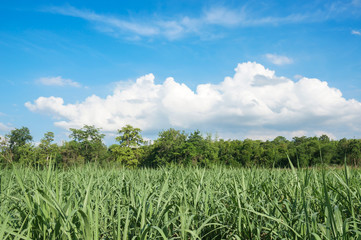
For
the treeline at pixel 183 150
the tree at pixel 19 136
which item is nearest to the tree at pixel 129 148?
the treeline at pixel 183 150

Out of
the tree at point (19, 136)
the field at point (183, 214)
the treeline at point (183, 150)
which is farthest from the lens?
the tree at point (19, 136)

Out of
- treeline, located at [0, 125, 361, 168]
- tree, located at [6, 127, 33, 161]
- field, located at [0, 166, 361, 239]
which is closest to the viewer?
field, located at [0, 166, 361, 239]

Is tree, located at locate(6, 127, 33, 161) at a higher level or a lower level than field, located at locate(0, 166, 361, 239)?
higher

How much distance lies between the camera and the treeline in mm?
29489

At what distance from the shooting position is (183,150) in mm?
29703

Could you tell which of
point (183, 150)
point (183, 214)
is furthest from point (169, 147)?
point (183, 214)

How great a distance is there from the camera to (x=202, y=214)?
2186mm

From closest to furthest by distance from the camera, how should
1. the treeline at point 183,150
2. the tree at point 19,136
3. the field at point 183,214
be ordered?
1. the field at point 183,214
2. the treeline at point 183,150
3. the tree at point 19,136

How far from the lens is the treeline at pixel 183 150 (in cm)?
2949

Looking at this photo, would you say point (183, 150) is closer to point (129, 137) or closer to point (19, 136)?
point (129, 137)

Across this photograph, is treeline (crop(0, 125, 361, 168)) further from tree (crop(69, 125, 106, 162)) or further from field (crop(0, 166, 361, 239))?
field (crop(0, 166, 361, 239))

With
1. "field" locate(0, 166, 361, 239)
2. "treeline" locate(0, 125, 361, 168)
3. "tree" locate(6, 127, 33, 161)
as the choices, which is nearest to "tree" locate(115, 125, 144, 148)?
"treeline" locate(0, 125, 361, 168)

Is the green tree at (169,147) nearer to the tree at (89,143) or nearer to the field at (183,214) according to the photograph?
the tree at (89,143)

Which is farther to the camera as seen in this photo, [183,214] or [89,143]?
[89,143]
